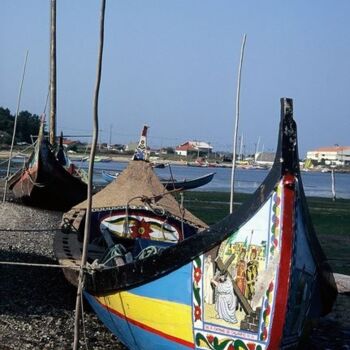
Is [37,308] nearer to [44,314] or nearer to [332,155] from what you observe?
[44,314]

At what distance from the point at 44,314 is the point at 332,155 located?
140261mm

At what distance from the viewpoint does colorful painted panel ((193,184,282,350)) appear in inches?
240

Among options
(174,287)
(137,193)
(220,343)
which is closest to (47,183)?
(137,193)

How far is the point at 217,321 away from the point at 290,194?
4.57ft

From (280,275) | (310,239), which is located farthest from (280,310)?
(310,239)

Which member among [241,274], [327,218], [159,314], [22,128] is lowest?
[327,218]

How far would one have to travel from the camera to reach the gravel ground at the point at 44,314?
7969 millimetres

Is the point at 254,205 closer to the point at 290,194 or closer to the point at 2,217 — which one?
the point at 290,194

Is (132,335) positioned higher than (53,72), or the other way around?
(53,72)

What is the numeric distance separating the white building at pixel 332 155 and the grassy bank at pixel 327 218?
101 m

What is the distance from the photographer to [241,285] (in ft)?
20.5

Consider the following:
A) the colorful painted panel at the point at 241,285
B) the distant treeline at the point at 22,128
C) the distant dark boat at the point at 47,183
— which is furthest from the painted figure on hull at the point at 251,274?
the distant treeline at the point at 22,128

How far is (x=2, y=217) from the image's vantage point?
18.0 meters

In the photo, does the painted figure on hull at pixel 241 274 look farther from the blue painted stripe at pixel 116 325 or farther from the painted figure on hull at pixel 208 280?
the blue painted stripe at pixel 116 325
